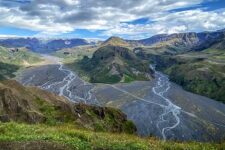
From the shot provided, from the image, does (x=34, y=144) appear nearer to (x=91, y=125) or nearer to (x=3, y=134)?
(x=3, y=134)

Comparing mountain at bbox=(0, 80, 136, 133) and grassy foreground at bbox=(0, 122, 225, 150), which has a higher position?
grassy foreground at bbox=(0, 122, 225, 150)

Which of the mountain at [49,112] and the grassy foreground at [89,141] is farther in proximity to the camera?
the mountain at [49,112]

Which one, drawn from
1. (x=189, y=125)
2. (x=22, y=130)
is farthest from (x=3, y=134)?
(x=189, y=125)

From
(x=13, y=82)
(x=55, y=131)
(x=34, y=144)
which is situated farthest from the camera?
(x=13, y=82)

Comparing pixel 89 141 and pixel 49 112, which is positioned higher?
pixel 89 141

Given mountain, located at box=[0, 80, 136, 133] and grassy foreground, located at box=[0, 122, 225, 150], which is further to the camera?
mountain, located at box=[0, 80, 136, 133]

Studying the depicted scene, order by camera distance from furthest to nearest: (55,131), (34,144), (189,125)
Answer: (189,125), (55,131), (34,144)

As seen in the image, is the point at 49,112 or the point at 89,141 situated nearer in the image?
the point at 89,141

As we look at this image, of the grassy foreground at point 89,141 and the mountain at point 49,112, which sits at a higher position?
the grassy foreground at point 89,141
